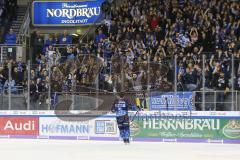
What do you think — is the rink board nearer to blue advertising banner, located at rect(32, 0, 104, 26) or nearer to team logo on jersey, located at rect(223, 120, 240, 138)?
team logo on jersey, located at rect(223, 120, 240, 138)

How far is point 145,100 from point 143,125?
0.84 metres

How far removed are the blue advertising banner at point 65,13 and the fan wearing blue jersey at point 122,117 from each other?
32.0 feet

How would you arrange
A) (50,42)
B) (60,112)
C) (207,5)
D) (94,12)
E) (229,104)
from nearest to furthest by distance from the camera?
(229,104)
(60,112)
(207,5)
(50,42)
(94,12)

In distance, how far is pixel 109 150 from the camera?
1738 centimetres

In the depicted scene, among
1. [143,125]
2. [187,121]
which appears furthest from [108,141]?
[187,121]

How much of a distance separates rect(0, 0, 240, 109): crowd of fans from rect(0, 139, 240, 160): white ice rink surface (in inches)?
76.4

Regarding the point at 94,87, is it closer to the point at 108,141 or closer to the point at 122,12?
the point at 108,141

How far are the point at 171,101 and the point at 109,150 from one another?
3404 millimetres

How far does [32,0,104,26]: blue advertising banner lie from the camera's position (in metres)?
28.7

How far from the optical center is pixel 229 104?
64.0 ft

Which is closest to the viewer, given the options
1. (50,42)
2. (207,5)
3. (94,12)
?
(207,5)

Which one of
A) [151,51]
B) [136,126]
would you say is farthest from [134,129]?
[151,51]

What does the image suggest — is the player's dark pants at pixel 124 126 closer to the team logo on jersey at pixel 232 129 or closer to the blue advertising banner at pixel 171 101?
the blue advertising banner at pixel 171 101

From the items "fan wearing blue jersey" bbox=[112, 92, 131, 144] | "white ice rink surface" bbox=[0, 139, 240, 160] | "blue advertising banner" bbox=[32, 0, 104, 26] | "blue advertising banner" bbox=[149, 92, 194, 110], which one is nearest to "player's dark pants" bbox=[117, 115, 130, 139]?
"fan wearing blue jersey" bbox=[112, 92, 131, 144]
